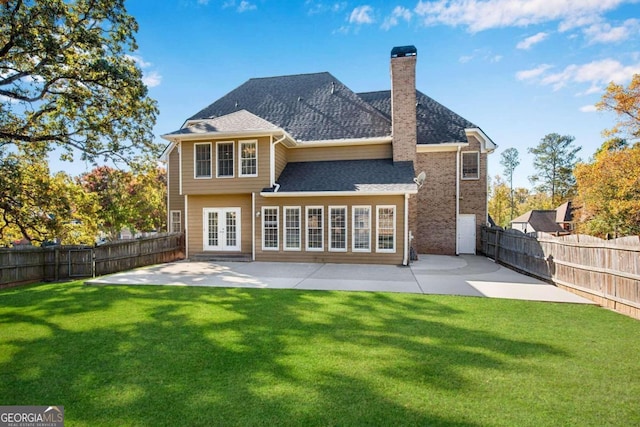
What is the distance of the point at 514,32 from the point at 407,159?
6.45 metres

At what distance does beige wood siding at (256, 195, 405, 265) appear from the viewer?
12.3 m

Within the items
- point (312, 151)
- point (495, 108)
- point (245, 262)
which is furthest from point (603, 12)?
point (245, 262)

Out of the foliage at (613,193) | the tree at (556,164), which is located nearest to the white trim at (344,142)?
the foliage at (613,193)

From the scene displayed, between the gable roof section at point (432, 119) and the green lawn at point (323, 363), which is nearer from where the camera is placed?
the green lawn at point (323, 363)

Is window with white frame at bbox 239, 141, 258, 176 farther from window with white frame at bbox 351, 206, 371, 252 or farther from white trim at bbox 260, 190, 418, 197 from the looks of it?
window with white frame at bbox 351, 206, 371, 252

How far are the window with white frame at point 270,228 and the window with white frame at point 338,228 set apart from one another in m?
2.43

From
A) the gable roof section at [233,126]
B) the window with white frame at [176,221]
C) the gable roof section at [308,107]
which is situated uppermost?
the gable roof section at [308,107]

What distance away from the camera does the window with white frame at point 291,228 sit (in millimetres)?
13289

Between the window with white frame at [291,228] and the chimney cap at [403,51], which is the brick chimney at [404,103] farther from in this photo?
the window with white frame at [291,228]

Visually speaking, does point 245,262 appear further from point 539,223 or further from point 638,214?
point 539,223

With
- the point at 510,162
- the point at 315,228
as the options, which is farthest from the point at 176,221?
the point at 510,162

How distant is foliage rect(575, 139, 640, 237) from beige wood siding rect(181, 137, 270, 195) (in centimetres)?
2001

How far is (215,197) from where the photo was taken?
1446 cm

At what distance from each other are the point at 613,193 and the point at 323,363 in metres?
24.5
